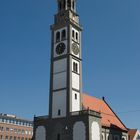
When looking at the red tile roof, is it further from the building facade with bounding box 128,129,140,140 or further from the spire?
the spire

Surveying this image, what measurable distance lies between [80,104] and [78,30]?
15954 mm

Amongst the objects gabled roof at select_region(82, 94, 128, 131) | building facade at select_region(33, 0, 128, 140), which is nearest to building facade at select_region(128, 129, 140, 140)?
gabled roof at select_region(82, 94, 128, 131)

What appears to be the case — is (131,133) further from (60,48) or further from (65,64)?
(60,48)

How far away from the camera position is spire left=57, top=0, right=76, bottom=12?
65.5m

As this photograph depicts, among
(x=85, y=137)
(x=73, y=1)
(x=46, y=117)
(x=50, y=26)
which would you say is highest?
(x=73, y=1)

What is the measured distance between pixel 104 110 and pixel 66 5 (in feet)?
79.4

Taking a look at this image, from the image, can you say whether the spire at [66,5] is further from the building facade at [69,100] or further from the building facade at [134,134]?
the building facade at [134,134]

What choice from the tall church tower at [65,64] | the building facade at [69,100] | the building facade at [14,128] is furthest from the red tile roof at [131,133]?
the building facade at [14,128]

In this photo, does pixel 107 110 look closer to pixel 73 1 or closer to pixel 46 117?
pixel 46 117

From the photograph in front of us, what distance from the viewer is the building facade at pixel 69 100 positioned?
176 feet

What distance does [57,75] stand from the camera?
59406 millimetres

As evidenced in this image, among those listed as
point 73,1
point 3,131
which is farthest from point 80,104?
point 3,131

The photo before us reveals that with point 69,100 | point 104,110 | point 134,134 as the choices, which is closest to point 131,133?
point 134,134

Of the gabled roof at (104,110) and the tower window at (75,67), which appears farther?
the gabled roof at (104,110)
